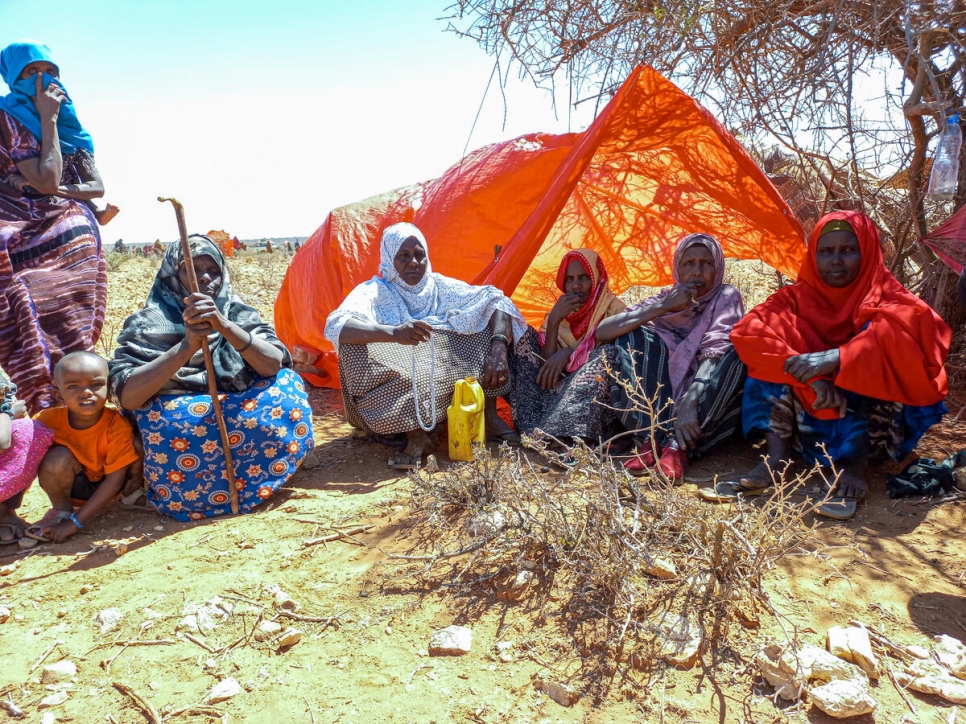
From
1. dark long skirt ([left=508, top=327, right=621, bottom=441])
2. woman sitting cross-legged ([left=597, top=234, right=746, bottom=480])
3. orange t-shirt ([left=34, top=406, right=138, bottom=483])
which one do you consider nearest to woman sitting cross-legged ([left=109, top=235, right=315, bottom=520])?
orange t-shirt ([left=34, top=406, right=138, bottom=483])

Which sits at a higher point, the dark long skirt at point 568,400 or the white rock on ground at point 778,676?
the dark long skirt at point 568,400

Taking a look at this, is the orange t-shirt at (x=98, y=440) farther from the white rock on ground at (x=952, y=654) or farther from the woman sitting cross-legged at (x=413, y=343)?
the white rock on ground at (x=952, y=654)

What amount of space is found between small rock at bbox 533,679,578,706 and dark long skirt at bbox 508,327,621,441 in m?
1.63

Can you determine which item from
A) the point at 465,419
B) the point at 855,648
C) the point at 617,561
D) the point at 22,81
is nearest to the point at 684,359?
the point at 465,419

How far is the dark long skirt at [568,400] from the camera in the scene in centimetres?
360

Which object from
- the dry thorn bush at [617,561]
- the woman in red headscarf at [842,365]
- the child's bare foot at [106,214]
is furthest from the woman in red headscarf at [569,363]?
the child's bare foot at [106,214]

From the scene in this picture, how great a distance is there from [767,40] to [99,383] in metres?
4.48

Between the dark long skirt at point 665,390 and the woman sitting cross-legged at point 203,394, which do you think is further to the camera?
the dark long skirt at point 665,390

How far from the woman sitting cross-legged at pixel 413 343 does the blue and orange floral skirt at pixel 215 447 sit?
492mm

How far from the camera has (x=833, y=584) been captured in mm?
2295

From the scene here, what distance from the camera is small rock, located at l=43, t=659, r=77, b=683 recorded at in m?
2.05

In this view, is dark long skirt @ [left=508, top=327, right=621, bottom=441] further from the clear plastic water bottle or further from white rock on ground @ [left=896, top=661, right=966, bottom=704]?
the clear plastic water bottle

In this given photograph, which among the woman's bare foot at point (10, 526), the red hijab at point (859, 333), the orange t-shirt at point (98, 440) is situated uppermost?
the red hijab at point (859, 333)

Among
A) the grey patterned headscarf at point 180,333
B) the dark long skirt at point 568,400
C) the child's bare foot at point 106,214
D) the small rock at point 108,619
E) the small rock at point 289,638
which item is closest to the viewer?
the small rock at point 289,638
